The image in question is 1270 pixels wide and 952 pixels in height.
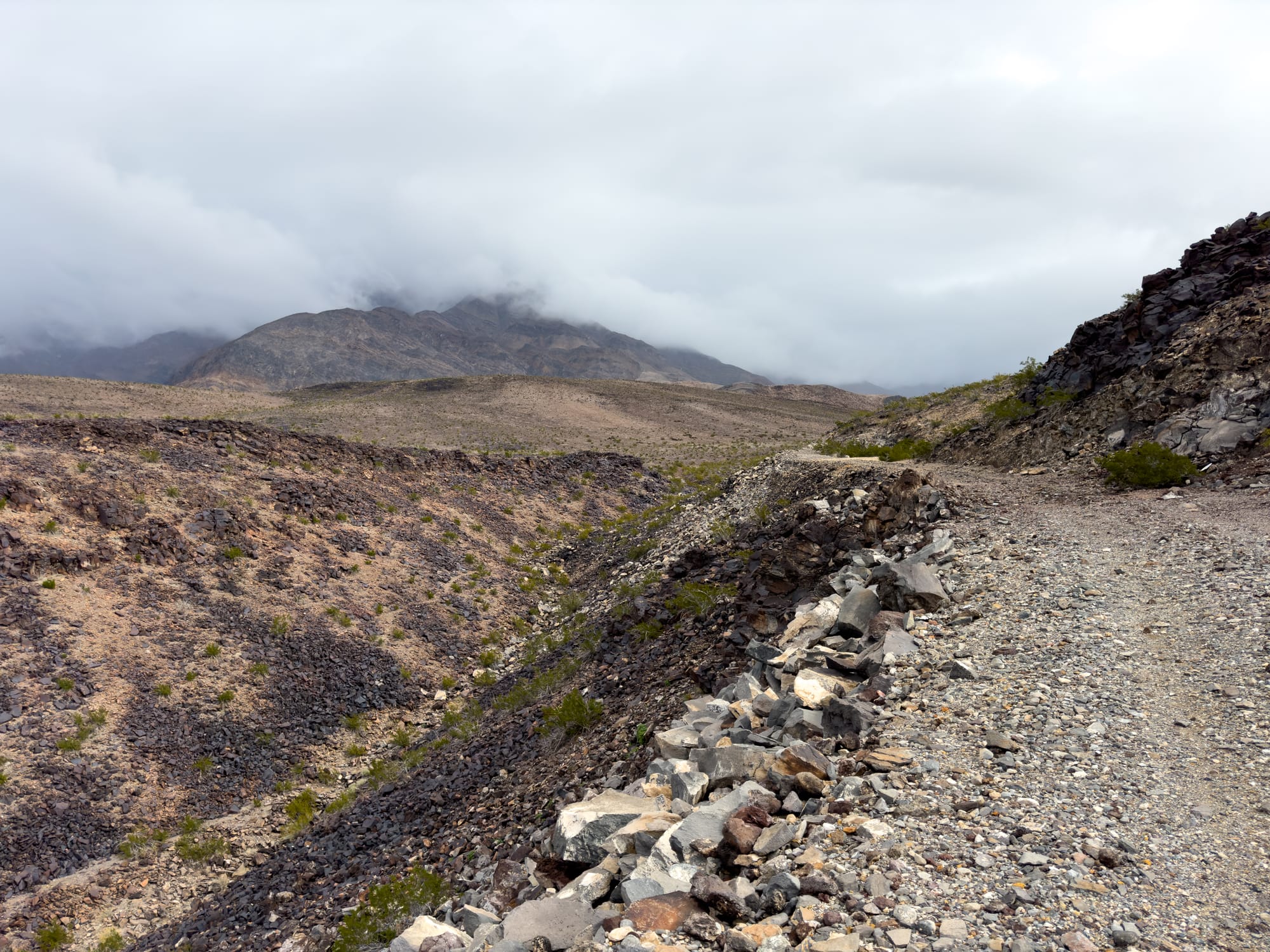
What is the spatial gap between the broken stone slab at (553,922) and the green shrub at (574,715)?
5.31 meters

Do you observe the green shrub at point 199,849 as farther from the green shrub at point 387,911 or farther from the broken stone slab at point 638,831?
the broken stone slab at point 638,831

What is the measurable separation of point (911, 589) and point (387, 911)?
7144 millimetres

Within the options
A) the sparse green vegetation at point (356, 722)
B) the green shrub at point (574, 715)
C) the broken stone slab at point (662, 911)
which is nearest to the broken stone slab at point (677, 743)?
the broken stone slab at point (662, 911)

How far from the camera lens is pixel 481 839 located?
849 cm

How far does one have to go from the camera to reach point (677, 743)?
7.23 meters

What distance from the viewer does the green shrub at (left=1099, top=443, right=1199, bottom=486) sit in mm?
11328

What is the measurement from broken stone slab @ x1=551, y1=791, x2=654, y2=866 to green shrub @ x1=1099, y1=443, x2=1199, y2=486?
1071 cm

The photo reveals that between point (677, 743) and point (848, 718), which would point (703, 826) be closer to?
point (848, 718)

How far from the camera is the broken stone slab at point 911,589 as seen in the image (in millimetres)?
8016

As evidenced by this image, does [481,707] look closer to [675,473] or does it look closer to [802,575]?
[802,575]

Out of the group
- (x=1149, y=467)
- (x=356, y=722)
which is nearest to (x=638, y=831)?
(x=356, y=722)

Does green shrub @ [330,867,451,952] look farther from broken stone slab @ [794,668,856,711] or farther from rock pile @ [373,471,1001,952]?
broken stone slab @ [794,668,856,711]

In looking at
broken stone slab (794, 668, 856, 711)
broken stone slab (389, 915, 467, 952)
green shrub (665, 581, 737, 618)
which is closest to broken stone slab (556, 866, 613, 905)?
broken stone slab (389, 915, 467, 952)

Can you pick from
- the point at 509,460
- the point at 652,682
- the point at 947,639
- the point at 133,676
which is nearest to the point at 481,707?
the point at 652,682
